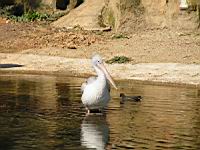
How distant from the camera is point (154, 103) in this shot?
16688 millimetres

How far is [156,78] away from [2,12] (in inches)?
765

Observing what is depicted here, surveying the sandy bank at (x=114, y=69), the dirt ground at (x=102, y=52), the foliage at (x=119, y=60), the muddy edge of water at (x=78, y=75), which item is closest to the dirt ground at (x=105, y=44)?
the dirt ground at (x=102, y=52)

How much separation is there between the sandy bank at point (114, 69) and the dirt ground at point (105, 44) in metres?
1.10

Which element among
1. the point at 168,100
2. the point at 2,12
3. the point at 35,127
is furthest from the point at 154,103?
the point at 2,12

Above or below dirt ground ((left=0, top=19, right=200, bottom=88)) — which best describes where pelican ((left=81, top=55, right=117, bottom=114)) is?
above

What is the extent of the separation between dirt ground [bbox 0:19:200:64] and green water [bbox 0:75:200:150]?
854 centimetres

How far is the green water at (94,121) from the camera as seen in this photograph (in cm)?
1088

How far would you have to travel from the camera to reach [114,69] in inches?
1029

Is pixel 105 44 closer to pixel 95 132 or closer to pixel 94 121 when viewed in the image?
pixel 94 121

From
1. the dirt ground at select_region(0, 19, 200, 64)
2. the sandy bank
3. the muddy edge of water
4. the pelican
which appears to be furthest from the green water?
the dirt ground at select_region(0, 19, 200, 64)

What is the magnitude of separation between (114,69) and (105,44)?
5.52m

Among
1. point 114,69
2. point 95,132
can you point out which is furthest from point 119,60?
point 95,132

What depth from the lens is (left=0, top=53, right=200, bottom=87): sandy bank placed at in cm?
2391

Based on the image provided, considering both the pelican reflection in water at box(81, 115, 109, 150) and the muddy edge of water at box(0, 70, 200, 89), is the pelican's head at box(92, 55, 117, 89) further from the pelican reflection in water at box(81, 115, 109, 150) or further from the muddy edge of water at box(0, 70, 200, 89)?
the muddy edge of water at box(0, 70, 200, 89)
